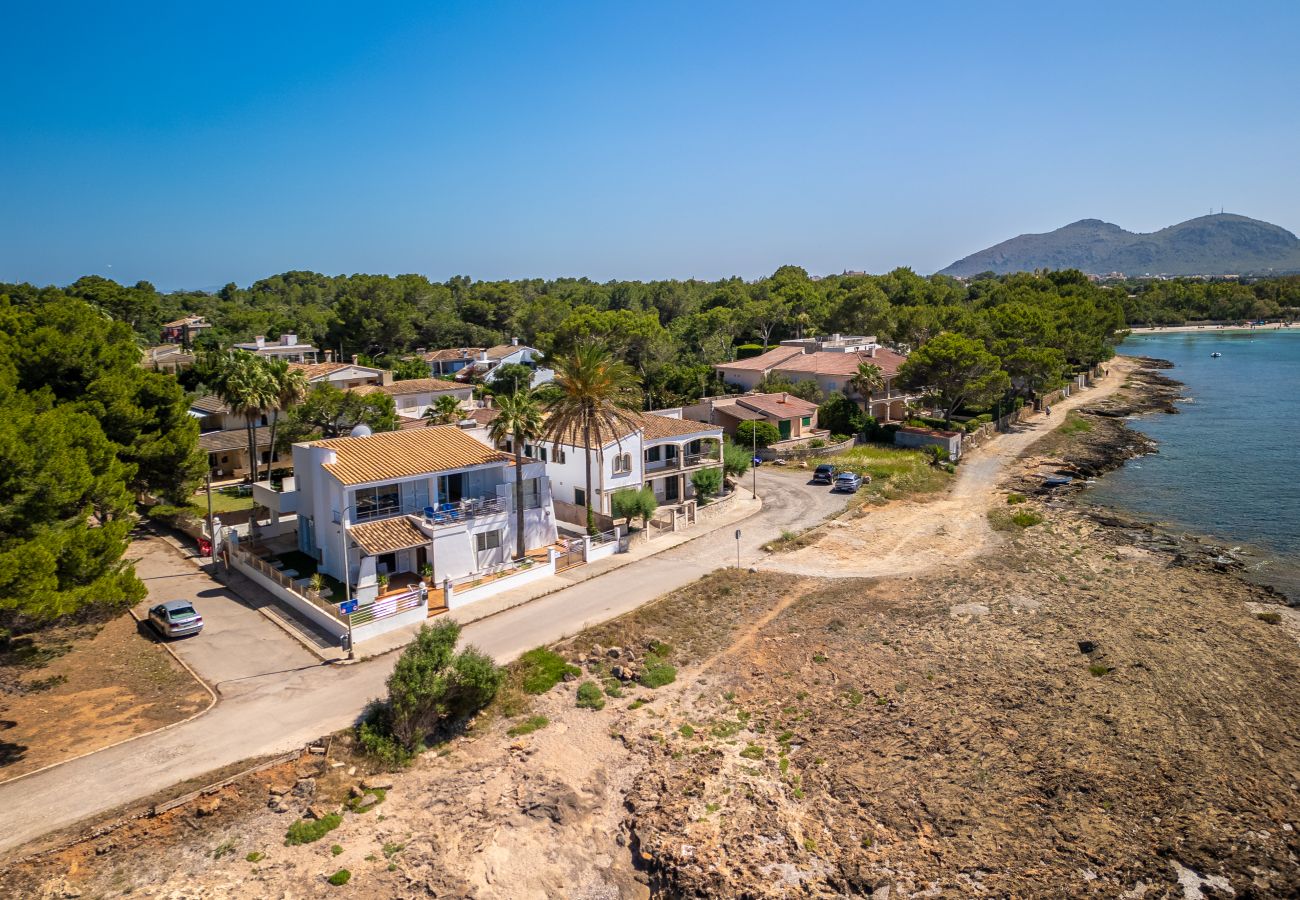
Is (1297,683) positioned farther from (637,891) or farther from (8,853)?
(8,853)

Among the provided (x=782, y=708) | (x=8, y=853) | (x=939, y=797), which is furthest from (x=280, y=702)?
(x=939, y=797)

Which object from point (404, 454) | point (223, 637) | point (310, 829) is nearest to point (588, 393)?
point (404, 454)

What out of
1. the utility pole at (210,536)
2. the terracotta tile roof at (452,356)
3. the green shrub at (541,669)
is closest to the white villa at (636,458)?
the utility pole at (210,536)

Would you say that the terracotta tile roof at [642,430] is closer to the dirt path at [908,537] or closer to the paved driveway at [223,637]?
the dirt path at [908,537]

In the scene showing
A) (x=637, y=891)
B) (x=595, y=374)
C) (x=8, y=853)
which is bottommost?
(x=637, y=891)

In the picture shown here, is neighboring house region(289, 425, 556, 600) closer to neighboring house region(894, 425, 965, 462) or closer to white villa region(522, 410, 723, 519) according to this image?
white villa region(522, 410, 723, 519)

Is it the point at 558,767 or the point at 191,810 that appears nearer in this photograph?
the point at 191,810
